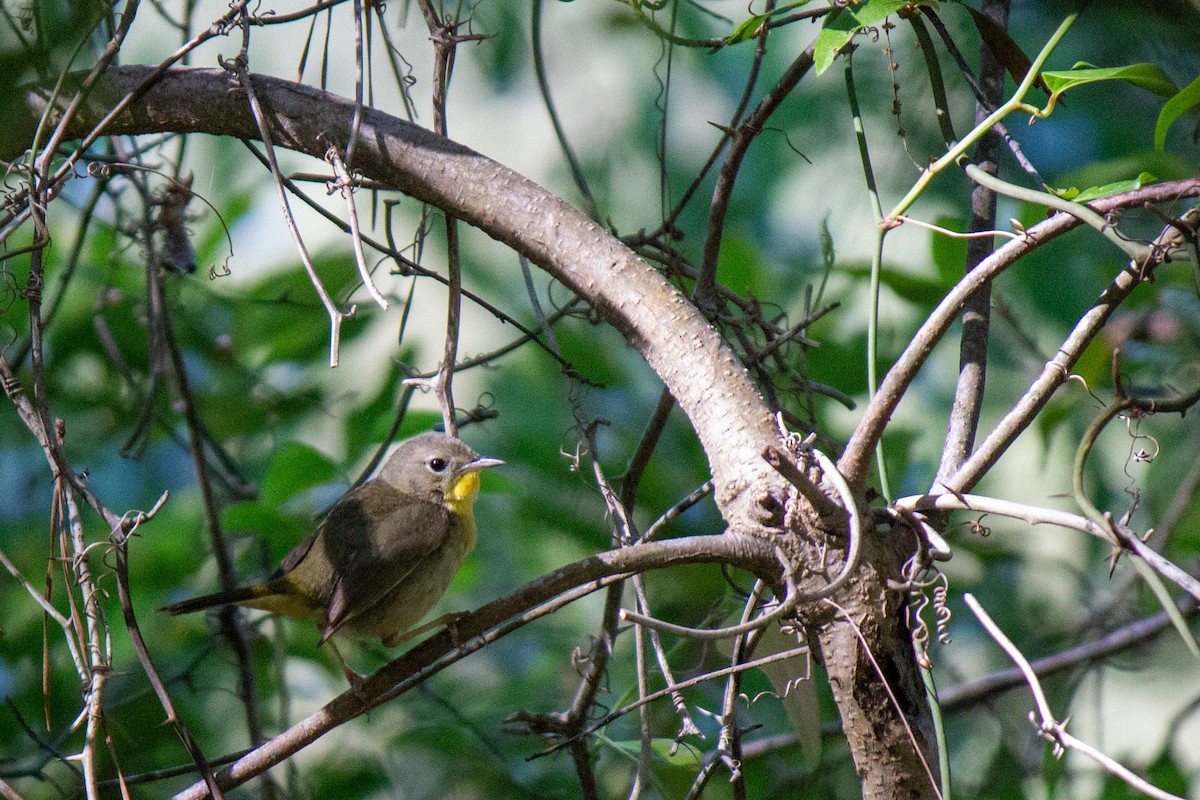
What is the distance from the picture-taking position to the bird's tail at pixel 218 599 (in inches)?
99.7

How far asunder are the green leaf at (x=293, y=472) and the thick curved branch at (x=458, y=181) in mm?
1127

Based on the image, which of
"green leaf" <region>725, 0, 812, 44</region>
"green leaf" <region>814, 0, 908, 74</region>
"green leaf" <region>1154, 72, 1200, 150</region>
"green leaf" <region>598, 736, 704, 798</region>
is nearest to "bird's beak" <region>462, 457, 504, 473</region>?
"green leaf" <region>598, 736, 704, 798</region>

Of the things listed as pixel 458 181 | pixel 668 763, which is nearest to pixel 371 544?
pixel 668 763

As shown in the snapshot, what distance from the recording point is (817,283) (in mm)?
4328

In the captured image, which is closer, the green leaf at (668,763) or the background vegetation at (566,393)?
the green leaf at (668,763)

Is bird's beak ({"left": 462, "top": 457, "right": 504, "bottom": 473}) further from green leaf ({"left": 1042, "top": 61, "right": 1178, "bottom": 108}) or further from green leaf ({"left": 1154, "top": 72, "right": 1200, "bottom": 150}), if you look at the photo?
green leaf ({"left": 1154, "top": 72, "right": 1200, "bottom": 150})

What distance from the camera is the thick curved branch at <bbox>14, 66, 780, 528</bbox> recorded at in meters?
1.72

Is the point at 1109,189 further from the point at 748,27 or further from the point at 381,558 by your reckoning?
the point at 381,558

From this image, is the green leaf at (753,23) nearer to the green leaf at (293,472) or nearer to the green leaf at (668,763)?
the green leaf at (668,763)

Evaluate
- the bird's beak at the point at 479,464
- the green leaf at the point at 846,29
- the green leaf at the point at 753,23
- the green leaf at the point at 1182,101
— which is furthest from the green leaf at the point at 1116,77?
the bird's beak at the point at 479,464

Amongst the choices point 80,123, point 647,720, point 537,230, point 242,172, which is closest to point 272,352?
point 242,172

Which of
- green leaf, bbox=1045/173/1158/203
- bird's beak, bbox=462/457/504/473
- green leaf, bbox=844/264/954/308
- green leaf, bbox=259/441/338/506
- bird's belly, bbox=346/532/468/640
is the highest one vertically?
green leaf, bbox=844/264/954/308

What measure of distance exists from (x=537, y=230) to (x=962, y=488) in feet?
2.62

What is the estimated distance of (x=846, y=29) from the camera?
1.55m
